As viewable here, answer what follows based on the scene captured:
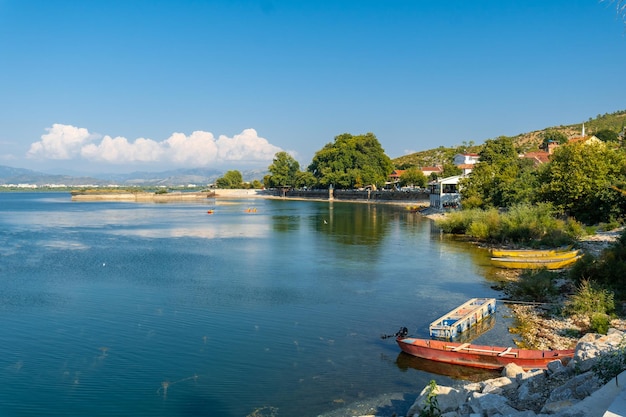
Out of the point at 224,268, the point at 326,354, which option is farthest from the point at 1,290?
the point at 326,354

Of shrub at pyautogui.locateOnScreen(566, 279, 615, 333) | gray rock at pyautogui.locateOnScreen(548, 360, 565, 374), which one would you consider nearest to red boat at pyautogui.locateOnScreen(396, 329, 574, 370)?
gray rock at pyautogui.locateOnScreen(548, 360, 565, 374)

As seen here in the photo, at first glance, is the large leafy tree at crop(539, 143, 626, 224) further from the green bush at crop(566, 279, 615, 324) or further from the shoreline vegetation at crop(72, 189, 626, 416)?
the green bush at crop(566, 279, 615, 324)

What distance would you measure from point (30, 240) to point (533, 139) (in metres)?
143

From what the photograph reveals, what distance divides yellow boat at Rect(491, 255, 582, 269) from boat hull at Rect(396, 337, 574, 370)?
649 inches

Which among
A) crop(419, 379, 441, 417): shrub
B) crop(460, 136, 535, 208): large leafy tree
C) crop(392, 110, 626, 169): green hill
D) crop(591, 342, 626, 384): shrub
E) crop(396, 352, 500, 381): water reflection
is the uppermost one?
crop(392, 110, 626, 169): green hill

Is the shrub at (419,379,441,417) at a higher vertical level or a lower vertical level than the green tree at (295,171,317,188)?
lower

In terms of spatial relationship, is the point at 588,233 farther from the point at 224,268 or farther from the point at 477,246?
the point at 224,268

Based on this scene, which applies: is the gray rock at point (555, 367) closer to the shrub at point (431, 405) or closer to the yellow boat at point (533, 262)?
the shrub at point (431, 405)

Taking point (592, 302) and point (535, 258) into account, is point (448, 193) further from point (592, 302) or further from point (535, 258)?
point (592, 302)

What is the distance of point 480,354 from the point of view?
1638 centimetres

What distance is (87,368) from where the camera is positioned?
16.8 meters

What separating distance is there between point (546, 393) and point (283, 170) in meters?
154

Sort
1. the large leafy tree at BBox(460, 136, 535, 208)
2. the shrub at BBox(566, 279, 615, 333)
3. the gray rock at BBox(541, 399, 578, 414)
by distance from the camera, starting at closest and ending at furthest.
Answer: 1. the gray rock at BBox(541, 399, 578, 414)
2. the shrub at BBox(566, 279, 615, 333)
3. the large leafy tree at BBox(460, 136, 535, 208)

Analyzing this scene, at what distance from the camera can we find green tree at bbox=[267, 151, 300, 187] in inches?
6383
